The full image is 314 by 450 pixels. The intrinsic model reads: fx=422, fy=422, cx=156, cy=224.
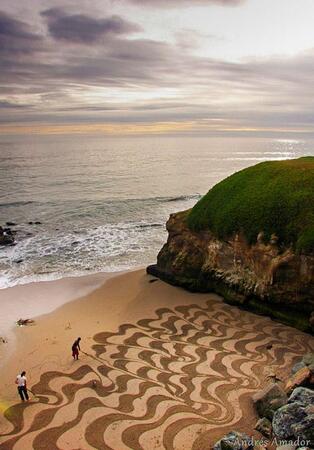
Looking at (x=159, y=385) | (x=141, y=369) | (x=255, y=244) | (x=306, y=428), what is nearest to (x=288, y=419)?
(x=306, y=428)

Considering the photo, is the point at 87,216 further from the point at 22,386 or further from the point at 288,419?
the point at 288,419

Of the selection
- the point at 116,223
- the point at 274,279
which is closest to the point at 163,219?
the point at 116,223

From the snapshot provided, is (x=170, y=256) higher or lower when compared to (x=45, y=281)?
higher

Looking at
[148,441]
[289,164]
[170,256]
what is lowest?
[148,441]

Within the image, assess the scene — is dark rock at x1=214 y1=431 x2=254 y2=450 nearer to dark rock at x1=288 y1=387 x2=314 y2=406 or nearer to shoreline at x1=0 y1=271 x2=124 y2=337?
dark rock at x1=288 y1=387 x2=314 y2=406

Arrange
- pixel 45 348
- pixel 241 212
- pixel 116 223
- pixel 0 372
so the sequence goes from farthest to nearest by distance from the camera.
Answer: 1. pixel 116 223
2. pixel 241 212
3. pixel 45 348
4. pixel 0 372

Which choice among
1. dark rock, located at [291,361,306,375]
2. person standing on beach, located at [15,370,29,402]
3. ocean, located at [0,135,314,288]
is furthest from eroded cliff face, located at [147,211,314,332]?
A: person standing on beach, located at [15,370,29,402]

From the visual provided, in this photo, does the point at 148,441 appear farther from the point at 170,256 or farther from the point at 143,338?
the point at 170,256

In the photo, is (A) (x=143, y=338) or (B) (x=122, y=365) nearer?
(B) (x=122, y=365)

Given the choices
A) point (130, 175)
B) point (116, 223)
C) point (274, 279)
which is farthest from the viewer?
point (130, 175)
